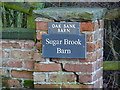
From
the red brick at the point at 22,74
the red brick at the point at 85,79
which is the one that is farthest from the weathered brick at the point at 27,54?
the red brick at the point at 85,79

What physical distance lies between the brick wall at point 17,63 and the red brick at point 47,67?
0.24m

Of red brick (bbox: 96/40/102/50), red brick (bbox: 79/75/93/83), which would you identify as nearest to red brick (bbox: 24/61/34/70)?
red brick (bbox: 79/75/93/83)

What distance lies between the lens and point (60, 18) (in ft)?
10.3

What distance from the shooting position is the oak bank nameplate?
10.2ft

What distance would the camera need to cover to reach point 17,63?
352 centimetres

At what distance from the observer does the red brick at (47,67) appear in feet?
10.6

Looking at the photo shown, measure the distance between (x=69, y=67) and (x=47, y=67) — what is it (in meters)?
0.20

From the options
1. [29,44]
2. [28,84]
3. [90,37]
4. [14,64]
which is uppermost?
[90,37]

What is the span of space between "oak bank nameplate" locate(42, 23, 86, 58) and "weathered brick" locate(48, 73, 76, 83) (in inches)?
7.1

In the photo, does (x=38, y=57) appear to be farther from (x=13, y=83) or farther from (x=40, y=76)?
(x=13, y=83)

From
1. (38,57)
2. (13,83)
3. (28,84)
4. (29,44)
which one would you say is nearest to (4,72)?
(13,83)

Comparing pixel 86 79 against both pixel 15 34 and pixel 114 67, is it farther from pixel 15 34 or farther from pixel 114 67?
pixel 15 34

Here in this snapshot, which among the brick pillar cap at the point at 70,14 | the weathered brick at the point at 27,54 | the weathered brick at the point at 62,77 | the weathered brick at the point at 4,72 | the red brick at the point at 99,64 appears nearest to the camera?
the brick pillar cap at the point at 70,14

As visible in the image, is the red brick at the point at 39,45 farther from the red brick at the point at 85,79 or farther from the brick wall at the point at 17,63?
the red brick at the point at 85,79
